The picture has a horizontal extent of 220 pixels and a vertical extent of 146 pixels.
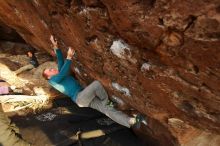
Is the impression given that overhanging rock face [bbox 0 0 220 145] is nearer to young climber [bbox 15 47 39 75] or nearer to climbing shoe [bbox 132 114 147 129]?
climbing shoe [bbox 132 114 147 129]

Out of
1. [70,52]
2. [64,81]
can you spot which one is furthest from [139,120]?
[70,52]

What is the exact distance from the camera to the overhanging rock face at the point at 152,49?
3.19 m

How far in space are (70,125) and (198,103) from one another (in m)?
3.02

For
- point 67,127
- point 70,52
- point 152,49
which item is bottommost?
point 67,127

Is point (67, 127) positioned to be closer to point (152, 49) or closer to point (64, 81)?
point (64, 81)

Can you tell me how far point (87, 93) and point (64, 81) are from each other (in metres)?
0.55

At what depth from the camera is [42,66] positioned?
8.29 metres

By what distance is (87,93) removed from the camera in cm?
583

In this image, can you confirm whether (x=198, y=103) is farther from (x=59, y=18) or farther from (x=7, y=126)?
(x=7, y=126)

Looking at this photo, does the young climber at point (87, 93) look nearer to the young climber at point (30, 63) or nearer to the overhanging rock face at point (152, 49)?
the overhanging rock face at point (152, 49)

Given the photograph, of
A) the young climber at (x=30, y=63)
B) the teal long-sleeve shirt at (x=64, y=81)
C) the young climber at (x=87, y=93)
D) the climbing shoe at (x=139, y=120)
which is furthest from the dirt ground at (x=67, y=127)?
the young climber at (x=30, y=63)

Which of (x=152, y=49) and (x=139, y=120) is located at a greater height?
(x=152, y=49)

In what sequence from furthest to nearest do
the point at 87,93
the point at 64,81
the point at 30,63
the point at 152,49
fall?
the point at 30,63 < the point at 64,81 < the point at 87,93 < the point at 152,49

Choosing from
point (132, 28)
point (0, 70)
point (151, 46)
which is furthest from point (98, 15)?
point (0, 70)
